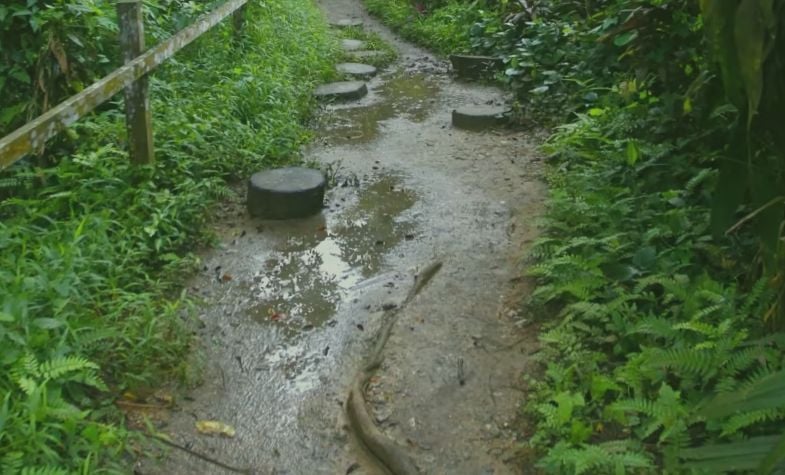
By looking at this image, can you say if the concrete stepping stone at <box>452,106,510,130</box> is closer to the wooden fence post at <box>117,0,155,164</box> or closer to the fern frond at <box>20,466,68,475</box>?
the wooden fence post at <box>117,0,155,164</box>

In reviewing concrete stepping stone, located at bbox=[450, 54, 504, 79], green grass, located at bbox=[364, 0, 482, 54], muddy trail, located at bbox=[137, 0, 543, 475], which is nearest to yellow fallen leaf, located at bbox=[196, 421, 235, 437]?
muddy trail, located at bbox=[137, 0, 543, 475]

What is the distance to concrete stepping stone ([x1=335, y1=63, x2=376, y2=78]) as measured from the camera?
980 centimetres

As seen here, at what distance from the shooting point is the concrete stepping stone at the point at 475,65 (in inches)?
380

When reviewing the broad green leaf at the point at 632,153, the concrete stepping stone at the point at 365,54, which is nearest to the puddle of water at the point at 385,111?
the concrete stepping stone at the point at 365,54

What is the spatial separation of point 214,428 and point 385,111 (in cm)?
561

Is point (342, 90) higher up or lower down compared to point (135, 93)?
lower down

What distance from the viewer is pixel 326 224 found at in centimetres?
530

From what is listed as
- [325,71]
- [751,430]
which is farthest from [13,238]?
[325,71]

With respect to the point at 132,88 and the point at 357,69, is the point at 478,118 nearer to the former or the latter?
the point at 357,69

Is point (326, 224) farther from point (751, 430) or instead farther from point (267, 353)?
point (751, 430)

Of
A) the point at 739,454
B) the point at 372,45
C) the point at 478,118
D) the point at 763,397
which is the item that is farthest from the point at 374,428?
the point at 372,45

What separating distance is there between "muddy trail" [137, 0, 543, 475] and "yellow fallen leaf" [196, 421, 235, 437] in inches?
1.3

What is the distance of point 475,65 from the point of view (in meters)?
9.78

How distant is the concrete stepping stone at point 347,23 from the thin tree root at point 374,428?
10.5 m
